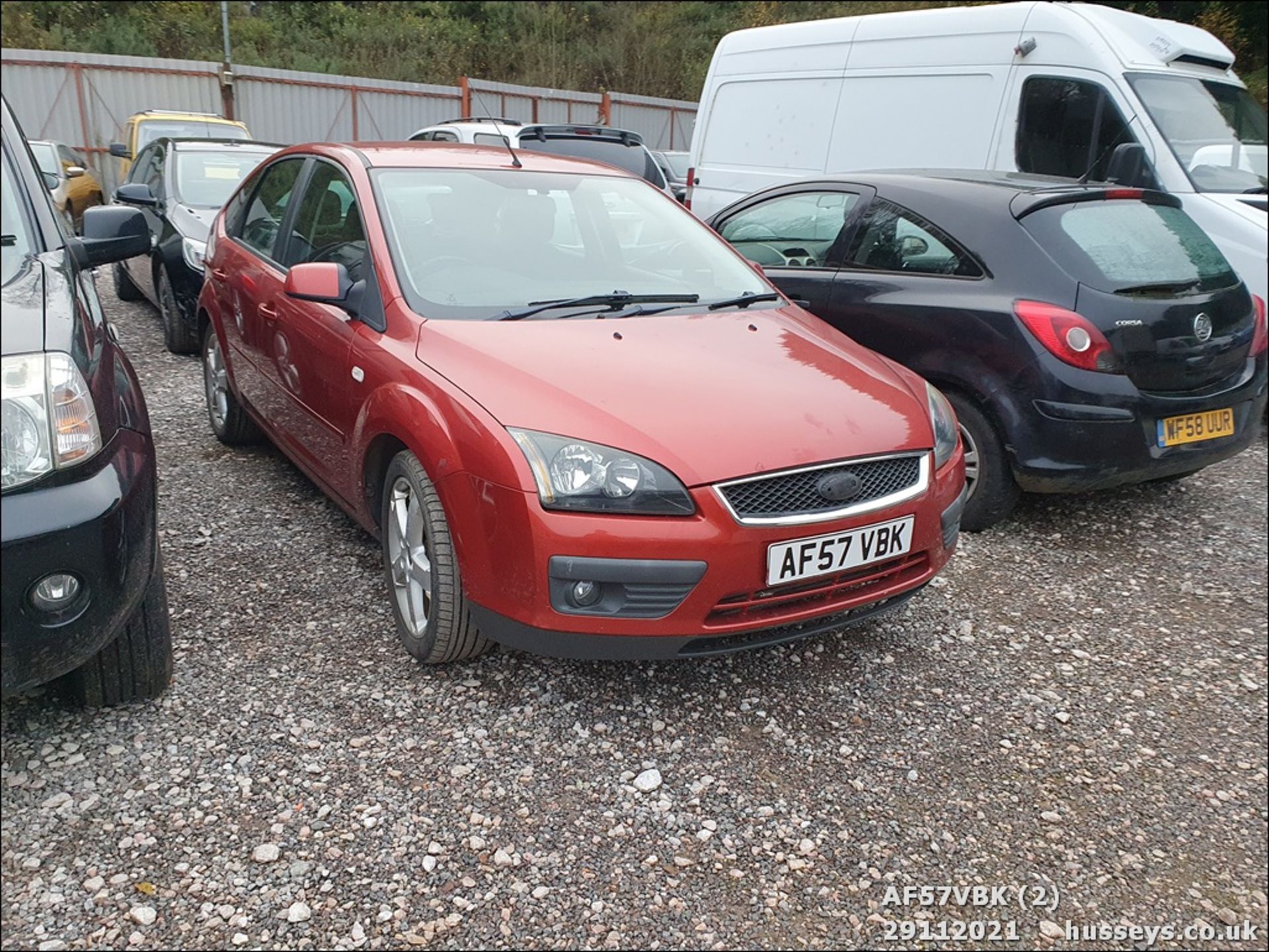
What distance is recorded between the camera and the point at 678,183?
32.7ft

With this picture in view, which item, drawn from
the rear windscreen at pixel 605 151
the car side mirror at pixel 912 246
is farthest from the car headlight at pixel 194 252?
the car side mirror at pixel 912 246

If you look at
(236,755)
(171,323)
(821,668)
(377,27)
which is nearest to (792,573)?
(821,668)

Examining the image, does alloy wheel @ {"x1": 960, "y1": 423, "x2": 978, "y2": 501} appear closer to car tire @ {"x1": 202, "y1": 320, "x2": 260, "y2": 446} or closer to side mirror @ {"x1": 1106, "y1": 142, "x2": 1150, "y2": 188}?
side mirror @ {"x1": 1106, "y1": 142, "x2": 1150, "y2": 188}

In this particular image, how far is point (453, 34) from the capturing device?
22312 mm

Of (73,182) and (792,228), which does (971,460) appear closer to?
(792,228)

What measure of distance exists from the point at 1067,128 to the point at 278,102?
15507mm

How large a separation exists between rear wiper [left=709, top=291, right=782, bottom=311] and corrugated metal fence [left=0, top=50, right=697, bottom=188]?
11.5m

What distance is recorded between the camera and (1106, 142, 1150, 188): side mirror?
18.8ft

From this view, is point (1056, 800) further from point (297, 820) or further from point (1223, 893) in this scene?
point (297, 820)

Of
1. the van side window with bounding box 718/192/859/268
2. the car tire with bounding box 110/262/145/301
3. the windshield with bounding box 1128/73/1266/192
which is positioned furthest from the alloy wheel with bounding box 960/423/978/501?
the car tire with bounding box 110/262/145/301

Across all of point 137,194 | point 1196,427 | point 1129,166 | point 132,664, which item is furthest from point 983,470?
point 137,194

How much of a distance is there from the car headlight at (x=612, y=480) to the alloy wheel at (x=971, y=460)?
208 centimetres

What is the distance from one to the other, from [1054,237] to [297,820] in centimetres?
354

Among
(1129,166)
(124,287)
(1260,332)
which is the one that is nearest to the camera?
(1260,332)
